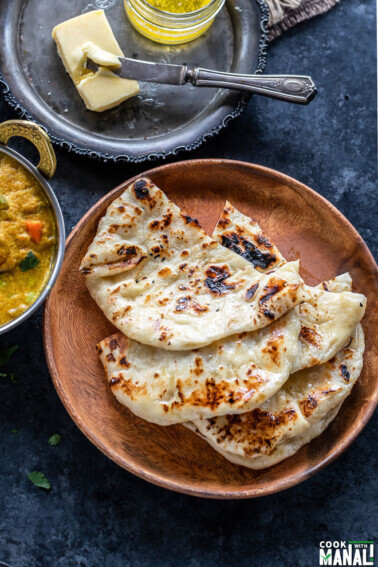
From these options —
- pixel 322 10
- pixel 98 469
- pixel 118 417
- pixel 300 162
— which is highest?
pixel 322 10

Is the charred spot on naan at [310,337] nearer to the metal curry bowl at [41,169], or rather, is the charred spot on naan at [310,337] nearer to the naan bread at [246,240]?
the naan bread at [246,240]

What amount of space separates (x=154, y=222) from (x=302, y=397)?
1275 mm

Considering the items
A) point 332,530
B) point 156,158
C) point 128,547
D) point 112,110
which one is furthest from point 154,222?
point 332,530

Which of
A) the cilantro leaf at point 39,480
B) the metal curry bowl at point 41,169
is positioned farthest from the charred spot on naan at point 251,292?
the cilantro leaf at point 39,480

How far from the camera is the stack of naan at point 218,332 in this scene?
10.6ft

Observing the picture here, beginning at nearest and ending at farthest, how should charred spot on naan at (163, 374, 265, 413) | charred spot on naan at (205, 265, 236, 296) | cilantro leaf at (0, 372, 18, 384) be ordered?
charred spot on naan at (163, 374, 265, 413) < charred spot on naan at (205, 265, 236, 296) < cilantro leaf at (0, 372, 18, 384)

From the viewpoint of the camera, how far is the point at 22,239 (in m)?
3.32

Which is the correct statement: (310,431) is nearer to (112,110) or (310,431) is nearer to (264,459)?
(264,459)

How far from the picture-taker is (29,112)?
3.82 meters

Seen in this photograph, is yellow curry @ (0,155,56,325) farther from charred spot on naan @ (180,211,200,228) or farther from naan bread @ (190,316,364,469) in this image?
naan bread @ (190,316,364,469)

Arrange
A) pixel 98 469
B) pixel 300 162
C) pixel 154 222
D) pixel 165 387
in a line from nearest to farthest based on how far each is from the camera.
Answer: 1. pixel 165 387
2. pixel 154 222
3. pixel 98 469
4. pixel 300 162

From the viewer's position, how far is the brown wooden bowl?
3480mm

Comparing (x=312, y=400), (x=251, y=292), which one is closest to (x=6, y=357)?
(x=251, y=292)

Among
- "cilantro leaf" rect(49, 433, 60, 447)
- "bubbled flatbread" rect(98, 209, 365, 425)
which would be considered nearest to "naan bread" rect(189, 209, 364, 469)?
"bubbled flatbread" rect(98, 209, 365, 425)
